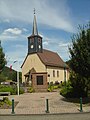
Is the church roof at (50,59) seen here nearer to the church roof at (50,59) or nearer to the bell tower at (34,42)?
the church roof at (50,59)

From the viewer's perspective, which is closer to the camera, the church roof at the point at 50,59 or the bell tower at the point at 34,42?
the church roof at the point at 50,59

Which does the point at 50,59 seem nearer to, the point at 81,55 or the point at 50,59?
the point at 50,59

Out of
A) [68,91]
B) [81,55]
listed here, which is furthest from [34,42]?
[81,55]

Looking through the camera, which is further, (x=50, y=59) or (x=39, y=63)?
(x=50, y=59)

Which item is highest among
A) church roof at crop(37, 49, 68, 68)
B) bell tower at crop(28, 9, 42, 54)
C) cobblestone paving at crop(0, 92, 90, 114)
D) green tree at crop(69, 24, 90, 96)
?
bell tower at crop(28, 9, 42, 54)

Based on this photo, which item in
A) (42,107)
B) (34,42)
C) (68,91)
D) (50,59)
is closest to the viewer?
(42,107)

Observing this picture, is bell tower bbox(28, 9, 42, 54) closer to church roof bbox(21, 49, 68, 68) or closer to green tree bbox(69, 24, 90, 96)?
church roof bbox(21, 49, 68, 68)

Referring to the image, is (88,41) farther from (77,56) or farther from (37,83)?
(37,83)

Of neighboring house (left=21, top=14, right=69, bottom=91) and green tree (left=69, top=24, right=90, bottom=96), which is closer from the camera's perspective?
green tree (left=69, top=24, right=90, bottom=96)

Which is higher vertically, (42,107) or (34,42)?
(34,42)

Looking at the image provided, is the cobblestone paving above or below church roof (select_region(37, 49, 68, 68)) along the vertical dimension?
below

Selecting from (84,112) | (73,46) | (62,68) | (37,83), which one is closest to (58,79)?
(62,68)

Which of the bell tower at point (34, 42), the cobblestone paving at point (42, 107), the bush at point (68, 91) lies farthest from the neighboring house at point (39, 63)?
the cobblestone paving at point (42, 107)

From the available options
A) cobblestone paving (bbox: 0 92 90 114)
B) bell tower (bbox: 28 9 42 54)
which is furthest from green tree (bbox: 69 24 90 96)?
bell tower (bbox: 28 9 42 54)
